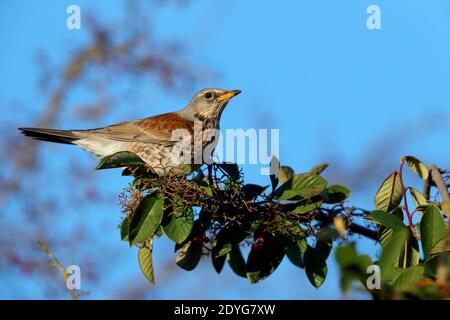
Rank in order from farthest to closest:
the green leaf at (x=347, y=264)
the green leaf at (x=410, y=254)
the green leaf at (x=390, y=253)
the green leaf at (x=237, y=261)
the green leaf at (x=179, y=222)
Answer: the green leaf at (x=237, y=261) < the green leaf at (x=179, y=222) < the green leaf at (x=410, y=254) < the green leaf at (x=390, y=253) < the green leaf at (x=347, y=264)

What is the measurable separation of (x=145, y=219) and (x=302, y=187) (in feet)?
3.54

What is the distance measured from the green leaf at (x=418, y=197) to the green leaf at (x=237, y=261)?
1224 millimetres

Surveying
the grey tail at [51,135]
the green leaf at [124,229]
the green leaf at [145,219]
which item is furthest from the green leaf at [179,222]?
the grey tail at [51,135]

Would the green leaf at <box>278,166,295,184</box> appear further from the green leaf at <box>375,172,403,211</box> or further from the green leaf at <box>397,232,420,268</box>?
the green leaf at <box>397,232,420,268</box>

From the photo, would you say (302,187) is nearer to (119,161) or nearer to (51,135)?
(119,161)

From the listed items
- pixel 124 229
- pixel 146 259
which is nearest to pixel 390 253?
pixel 124 229

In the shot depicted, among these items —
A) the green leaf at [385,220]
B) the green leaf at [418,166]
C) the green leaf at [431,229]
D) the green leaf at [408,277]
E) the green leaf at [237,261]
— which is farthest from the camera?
the green leaf at [237,261]

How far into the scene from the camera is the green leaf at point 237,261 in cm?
480

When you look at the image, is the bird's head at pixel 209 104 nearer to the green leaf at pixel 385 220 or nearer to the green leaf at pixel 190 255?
the green leaf at pixel 190 255

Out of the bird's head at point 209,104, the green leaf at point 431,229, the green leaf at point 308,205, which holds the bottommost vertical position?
the green leaf at point 431,229

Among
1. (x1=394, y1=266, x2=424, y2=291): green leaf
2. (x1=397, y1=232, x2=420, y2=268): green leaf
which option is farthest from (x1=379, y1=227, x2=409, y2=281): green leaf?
(x1=397, y1=232, x2=420, y2=268): green leaf

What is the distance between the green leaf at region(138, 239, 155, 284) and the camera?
14.2 ft

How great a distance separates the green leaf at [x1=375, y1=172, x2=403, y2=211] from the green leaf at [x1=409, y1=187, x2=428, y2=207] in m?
0.07
